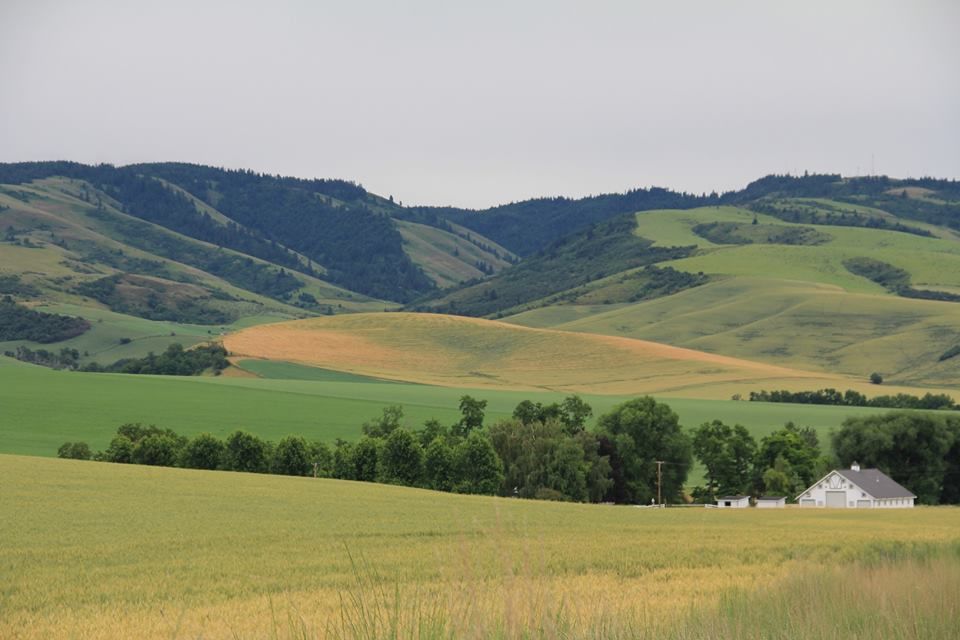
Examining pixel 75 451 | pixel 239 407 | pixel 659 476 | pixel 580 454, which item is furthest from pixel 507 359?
pixel 75 451

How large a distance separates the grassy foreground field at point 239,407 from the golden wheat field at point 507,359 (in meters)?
16.0

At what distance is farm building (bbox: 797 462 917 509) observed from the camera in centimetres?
7975

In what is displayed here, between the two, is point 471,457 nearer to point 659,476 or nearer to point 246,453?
point 659,476

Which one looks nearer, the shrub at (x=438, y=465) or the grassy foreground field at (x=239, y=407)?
the shrub at (x=438, y=465)

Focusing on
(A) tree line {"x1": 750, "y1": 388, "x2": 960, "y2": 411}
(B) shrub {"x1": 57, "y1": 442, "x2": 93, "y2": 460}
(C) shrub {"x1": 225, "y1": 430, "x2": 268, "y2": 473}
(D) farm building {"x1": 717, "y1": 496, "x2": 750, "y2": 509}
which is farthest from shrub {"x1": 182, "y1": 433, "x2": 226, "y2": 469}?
(A) tree line {"x1": 750, "y1": 388, "x2": 960, "y2": 411}

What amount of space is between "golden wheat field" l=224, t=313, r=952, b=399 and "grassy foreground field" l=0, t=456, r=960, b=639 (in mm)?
93391

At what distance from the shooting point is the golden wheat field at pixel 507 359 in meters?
152

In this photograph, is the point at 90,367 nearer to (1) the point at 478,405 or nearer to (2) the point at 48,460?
(1) the point at 478,405

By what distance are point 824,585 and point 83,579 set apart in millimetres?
15394

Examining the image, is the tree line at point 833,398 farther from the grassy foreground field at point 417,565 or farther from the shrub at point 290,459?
the grassy foreground field at point 417,565

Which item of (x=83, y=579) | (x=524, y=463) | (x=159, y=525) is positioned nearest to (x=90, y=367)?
(x=524, y=463)

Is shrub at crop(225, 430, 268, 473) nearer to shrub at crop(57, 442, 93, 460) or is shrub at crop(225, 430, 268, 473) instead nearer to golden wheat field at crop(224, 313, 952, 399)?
shrub at crop(57, 442, 93, 460)

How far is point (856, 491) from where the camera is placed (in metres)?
80.8

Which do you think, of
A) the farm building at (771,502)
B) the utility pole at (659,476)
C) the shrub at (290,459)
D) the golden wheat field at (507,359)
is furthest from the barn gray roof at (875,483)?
the golden wheat field at (507,359)
